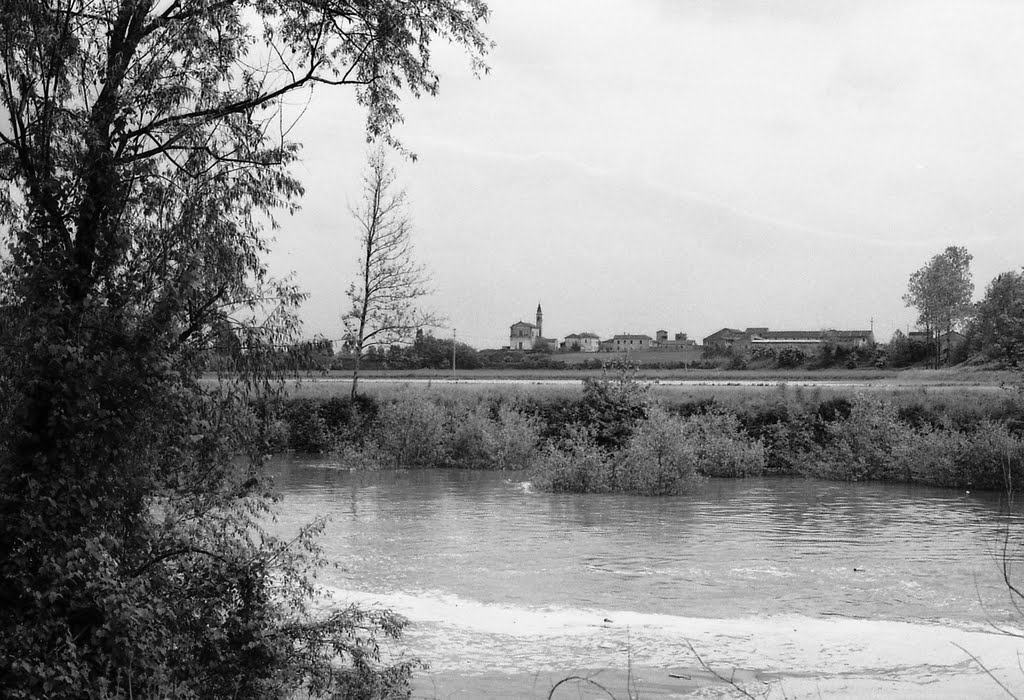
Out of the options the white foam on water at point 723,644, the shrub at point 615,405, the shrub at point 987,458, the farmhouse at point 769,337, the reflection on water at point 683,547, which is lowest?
the reflection on water at point 683,547

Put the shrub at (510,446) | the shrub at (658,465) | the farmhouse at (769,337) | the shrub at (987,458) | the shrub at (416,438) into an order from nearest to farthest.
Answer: the shrub at (658,465) → the shrub at (987,458) → the shrub at (510,446) → the shrub at (416,438) → the farmhouse at (769,337)

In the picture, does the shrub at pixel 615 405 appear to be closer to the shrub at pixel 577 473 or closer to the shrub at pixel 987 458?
the shrub at pixel 577 473

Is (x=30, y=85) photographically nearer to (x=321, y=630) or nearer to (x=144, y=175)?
(x=144, y=175)

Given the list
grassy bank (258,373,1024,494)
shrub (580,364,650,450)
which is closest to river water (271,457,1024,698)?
grassy bank (258,373,1024,494)

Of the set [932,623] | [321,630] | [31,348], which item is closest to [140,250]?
[31,348]

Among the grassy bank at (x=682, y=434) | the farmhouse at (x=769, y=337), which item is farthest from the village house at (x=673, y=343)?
the grassy bank at (x=682, y=434)

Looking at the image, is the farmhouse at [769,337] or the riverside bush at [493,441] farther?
the farmhouse at [769,337]

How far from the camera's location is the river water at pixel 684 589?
9.62 m

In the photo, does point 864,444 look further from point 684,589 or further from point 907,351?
point 907,351

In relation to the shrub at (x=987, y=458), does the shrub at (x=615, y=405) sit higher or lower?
higher

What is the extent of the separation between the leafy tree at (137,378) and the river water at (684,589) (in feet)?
5.86

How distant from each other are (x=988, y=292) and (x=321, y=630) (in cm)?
9829

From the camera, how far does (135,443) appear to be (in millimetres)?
7832

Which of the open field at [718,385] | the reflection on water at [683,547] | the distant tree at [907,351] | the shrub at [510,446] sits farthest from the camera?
the distant tree at [907,351]
